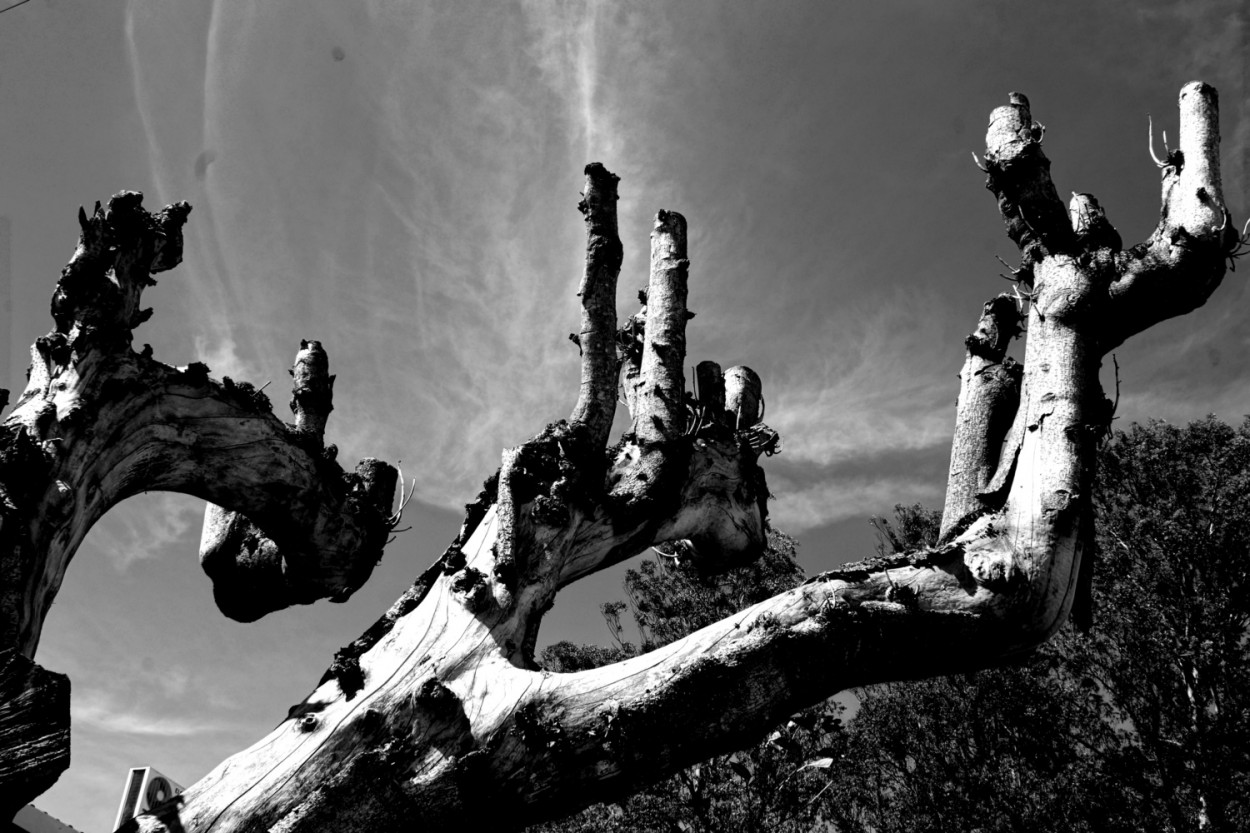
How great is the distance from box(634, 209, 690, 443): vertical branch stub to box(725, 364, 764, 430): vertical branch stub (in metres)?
0.63

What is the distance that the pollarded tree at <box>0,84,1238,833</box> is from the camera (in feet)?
9.30

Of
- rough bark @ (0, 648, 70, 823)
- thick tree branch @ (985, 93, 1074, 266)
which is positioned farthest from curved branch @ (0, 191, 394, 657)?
thick tree branch @ (985, 93, 1074, 266)

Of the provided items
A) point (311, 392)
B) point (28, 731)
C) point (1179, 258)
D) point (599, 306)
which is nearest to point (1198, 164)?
point (1179, 258)

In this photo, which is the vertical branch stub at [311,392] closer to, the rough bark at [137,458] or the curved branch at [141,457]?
the curved branch at [141,457]

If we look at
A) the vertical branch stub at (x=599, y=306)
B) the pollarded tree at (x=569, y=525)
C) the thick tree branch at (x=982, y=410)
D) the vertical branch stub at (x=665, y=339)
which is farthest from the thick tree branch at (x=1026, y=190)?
the vertical branch stub at (x=599, y=306)

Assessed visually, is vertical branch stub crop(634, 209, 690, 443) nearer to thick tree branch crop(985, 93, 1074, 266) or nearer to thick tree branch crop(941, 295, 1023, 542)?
thick tree branch crop(941, 295, 1023, 542)

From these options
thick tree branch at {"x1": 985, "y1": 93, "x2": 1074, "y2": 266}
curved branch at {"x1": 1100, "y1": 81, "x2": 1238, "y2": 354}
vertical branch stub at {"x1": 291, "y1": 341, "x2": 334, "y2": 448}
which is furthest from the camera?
vertical branch stub at {"x1": 291, "y1": 341, "x2": 334, "y2": 448}

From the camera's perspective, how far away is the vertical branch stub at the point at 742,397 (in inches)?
210

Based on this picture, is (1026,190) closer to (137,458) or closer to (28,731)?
(137,458)

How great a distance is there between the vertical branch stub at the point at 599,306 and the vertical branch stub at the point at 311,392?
1.65 meters

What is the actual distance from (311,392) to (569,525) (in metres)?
2.13

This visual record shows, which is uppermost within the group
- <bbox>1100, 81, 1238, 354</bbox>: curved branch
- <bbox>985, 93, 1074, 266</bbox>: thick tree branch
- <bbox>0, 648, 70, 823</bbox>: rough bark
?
<bbox>985, 93, 1074, 266</bbox>: thick tree branch

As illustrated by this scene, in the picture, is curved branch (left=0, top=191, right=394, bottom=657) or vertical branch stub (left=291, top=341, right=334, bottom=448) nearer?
curved branch (left=0, top=191, right=394, bottom=657)

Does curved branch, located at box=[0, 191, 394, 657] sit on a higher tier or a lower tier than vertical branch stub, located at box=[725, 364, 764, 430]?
lower
